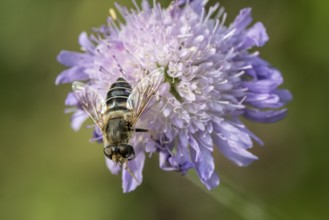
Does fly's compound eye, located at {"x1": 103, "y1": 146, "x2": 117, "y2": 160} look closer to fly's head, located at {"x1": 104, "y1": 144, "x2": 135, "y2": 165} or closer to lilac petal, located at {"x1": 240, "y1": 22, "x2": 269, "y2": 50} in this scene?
fly's head, located at {"x1": 104, "y1": 144, "x2": 135, "y2": 165}

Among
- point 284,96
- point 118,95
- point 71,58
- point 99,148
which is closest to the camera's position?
point 118,95

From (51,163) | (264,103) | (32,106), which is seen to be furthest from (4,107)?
(264,103)

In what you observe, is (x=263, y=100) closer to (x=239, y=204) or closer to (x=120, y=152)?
(x=239, y=204)

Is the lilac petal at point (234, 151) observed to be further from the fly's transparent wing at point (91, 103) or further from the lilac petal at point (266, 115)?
the fly's transparent wing at point (91, 103)

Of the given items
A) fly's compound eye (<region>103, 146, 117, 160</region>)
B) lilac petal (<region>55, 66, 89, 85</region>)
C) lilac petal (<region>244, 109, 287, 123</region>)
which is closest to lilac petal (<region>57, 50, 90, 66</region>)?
lilac petal (<region>55, 66, 89, 85</region>)

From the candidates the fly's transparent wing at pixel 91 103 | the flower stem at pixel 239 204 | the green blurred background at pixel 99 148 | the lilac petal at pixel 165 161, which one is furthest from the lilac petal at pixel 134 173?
the green blurred background at pixel 99 148

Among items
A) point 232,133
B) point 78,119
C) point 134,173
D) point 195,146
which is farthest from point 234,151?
point 78,119
